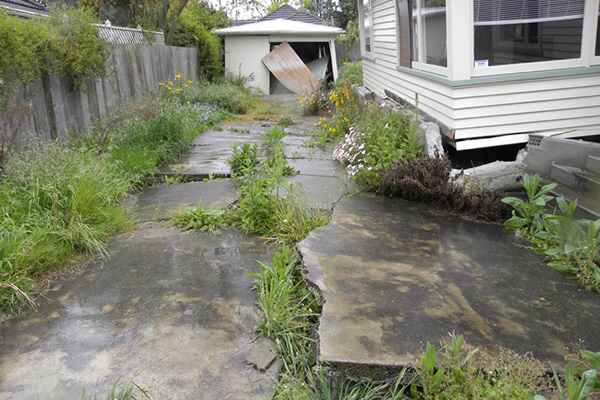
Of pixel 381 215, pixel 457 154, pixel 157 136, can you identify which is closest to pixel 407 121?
pixel 457 154

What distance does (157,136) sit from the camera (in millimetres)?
7652

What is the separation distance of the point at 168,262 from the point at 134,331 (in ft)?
3.38

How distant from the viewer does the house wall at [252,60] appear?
60.0 ft

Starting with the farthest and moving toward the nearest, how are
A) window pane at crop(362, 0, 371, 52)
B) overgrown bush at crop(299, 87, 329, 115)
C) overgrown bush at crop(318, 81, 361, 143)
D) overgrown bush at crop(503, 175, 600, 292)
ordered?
overgrown bush at crop(299, 87, 329, 115) → window pane at crop(362, 0, 371, 52) → overgrown bush at crop(318, 81, 361, 143) → overgrown bush at crop(503, 175, 600, 292)

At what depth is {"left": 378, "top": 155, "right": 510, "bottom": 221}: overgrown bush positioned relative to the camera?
4871 millimetres

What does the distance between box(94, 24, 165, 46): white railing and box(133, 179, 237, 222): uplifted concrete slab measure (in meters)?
3.17

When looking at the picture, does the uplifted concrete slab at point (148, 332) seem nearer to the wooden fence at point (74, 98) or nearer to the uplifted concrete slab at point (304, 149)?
the wooden fence at point (74, 98)

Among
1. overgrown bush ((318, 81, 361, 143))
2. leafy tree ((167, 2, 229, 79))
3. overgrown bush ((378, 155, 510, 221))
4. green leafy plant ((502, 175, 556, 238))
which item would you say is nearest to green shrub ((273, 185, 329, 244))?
overgrown bush ((378, 155, 510, 221))

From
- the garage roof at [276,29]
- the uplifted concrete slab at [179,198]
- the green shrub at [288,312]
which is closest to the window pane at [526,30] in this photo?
the uplifted concrete slab at [179,198]

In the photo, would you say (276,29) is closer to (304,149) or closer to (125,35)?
(125,35)

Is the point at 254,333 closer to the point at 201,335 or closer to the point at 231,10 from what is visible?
the point at 201,335

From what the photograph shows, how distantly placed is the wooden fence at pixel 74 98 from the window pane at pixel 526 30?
15.0ft

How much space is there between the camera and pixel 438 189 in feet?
16.6

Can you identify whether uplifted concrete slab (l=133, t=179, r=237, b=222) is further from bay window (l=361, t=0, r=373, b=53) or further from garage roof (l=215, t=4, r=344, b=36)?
garage roof (l=215, t=4, r=344, b=36)
